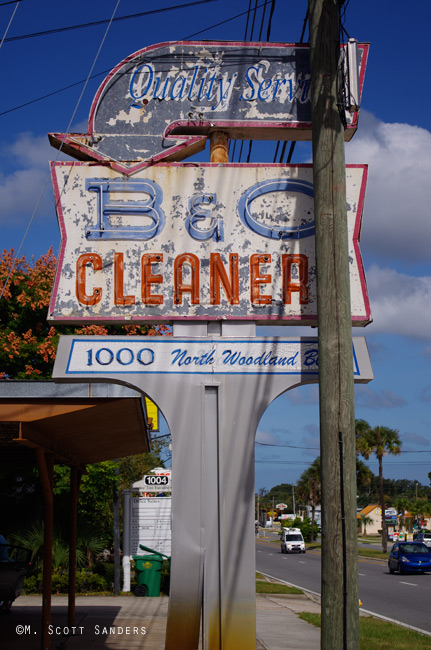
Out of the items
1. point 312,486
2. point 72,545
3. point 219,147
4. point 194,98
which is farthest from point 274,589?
point 312,486

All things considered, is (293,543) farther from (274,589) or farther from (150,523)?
(150,523)

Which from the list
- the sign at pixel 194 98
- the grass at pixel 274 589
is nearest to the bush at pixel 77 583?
the grass at pixel 274 589

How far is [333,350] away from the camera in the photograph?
21.2 feet

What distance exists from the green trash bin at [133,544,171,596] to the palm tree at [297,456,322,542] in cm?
6283

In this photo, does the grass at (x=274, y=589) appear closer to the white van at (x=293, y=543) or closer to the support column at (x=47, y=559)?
the support column at (x=47, y=559)

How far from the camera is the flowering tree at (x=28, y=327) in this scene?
2347cm

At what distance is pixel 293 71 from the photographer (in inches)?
376

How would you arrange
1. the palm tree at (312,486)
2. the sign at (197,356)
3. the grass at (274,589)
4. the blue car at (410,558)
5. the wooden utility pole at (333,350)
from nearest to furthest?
the wooden utility pole at (333,350) → the sign at (197,356) → the grass at (274,589) → the blue car at (410,558) → the palm tree at (312,486)

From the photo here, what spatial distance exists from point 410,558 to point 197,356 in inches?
1067

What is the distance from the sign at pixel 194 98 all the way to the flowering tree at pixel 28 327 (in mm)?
13541

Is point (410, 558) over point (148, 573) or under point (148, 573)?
under

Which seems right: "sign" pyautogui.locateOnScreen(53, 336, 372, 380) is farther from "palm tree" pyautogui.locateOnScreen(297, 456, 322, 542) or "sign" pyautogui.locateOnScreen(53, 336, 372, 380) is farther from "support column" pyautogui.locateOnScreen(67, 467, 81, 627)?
"palm tree" pyautogui.locateOnScreen(297, 456, 322, 542)

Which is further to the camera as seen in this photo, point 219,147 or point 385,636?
point 385,636

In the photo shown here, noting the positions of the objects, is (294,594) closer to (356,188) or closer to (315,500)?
(356,188)
